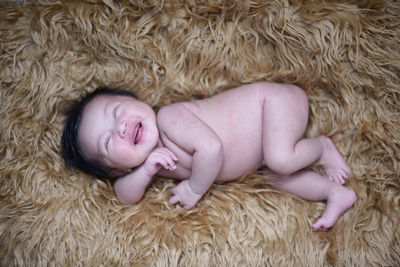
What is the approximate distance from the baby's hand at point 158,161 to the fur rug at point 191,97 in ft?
0.55

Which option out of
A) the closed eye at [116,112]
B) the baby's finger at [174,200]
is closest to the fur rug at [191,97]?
the baby's finger at [174,200]

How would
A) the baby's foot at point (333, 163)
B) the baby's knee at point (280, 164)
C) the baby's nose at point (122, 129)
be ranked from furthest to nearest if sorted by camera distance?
1. the baby's foot at point (333, 163)
2. the baby's knee at point (280, 164)
3. the baby's nose at point (122, 129)

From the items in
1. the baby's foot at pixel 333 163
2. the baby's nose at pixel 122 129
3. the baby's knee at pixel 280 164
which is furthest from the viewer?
the baby's foot at pixel 333 163

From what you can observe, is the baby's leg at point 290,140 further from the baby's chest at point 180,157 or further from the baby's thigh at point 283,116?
the baby's chest at point 180,157

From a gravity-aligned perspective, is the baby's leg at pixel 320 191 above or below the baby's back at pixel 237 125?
below

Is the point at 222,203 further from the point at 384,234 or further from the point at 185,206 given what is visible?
the point at 384,234

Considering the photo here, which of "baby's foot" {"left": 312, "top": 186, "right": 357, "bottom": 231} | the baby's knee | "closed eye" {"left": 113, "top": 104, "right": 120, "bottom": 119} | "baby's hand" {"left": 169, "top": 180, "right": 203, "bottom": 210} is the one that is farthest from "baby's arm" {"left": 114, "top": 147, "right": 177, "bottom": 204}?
"baby's foot" {"left": 312, "top": 186, "right": 357, "bottom": 231}

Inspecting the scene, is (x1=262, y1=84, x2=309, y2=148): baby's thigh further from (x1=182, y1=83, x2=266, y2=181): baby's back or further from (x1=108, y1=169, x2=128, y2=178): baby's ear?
(x1=108, y1=169, x2=128, y2=178): baby's ear

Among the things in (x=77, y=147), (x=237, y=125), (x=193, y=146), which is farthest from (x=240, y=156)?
(x=77, y=147)

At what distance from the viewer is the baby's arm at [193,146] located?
155 cm

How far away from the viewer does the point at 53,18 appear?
1.73m

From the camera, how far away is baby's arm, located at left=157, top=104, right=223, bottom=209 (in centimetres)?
155

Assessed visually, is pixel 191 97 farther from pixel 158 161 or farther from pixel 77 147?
Answer: pixel 77 147

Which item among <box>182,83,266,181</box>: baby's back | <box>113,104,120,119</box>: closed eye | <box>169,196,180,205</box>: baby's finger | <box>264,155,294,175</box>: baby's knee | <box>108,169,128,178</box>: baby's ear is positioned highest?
<box>113,104,120,119</box>: closed eye
